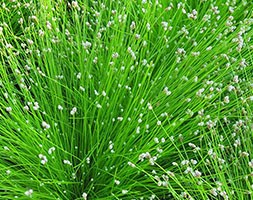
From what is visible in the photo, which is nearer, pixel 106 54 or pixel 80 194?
pixel 80 194

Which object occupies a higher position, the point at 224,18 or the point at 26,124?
the point at 224,18

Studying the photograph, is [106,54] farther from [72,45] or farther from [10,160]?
[10,160]

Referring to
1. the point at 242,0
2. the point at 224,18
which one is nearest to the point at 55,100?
the point at 224,18

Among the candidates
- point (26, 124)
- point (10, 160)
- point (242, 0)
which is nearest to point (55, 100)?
point (26, 124)

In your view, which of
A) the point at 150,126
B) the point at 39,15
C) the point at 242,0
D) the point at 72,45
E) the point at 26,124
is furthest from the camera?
the point at 242,0

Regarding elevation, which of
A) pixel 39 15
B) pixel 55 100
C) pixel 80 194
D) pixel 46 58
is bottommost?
pixel 80 194

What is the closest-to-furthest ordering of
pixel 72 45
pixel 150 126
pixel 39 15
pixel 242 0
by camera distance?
pixel 150 126
pixel 72 45
pixel 39 15
pixel 242 0

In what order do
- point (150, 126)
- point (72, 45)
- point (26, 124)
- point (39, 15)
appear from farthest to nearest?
1. point (39, 15)
2. point (72, 45)
3. point (150, 126)
4. point (26, 124)

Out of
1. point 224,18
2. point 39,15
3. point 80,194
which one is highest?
point 224,18

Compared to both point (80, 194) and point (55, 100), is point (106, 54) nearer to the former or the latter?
point (55, 100)
